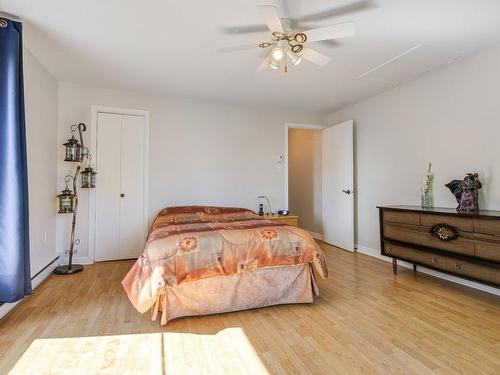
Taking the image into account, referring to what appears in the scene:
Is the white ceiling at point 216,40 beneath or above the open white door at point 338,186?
above

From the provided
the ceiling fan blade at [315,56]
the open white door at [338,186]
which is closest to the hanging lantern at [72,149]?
the ceiling fan blade at [315,56]

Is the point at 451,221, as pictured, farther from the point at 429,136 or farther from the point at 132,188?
the point at 132,188

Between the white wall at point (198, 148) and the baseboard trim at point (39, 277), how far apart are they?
246 mm

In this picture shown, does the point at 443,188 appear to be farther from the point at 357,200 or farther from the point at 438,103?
the point at 357,200

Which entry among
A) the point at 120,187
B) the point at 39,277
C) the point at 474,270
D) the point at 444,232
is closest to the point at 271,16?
the point at 444,232

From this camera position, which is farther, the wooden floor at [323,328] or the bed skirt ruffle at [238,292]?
the bed skirt ruffle at [238,292]

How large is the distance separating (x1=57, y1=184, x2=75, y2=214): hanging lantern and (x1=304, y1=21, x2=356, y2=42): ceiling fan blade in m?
3.25

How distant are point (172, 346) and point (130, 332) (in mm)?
387

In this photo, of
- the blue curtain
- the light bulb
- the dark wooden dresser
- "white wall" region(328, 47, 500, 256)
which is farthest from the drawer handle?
the blue curtain

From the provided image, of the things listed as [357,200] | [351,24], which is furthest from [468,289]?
[351,24]

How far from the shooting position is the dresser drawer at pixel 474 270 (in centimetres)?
221

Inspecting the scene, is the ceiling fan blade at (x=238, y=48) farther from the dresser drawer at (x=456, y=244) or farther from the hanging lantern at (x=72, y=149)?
the dresser drawer at (x=456, y=244)

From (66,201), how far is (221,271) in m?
2.42

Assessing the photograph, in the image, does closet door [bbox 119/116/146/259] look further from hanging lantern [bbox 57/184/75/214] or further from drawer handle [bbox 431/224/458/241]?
drawer handle [bbox 431/224/458/241]
